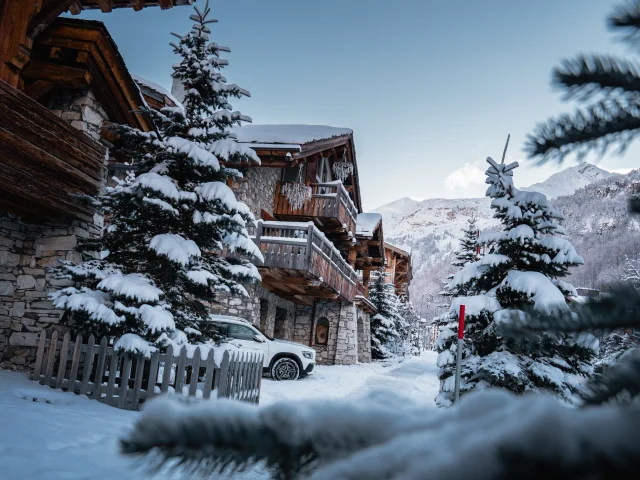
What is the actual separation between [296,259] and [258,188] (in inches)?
148

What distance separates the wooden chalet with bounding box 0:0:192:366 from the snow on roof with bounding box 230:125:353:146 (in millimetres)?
6514

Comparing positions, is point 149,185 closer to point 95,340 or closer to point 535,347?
point 95,340

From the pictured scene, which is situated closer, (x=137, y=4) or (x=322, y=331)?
(x=137, y=4)

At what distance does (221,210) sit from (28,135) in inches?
130

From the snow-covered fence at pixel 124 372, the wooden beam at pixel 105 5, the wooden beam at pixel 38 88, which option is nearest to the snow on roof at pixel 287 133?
the wooden beam at pixel 105 5

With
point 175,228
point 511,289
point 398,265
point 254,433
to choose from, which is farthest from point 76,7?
point 398,265

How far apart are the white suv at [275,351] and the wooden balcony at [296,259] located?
224 centimetres

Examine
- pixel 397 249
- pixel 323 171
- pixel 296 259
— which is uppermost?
pixel 323 171

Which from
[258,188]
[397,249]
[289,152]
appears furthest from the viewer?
[397,249]

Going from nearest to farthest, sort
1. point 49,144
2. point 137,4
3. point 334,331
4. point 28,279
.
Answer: point 49,144 → point 28,279 → point 137,4 → point 334,331

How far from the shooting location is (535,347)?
0.76 m

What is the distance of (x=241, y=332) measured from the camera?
41.3ft

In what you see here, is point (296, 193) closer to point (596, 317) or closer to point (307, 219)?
point (307, 219)

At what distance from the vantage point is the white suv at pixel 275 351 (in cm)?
1257
